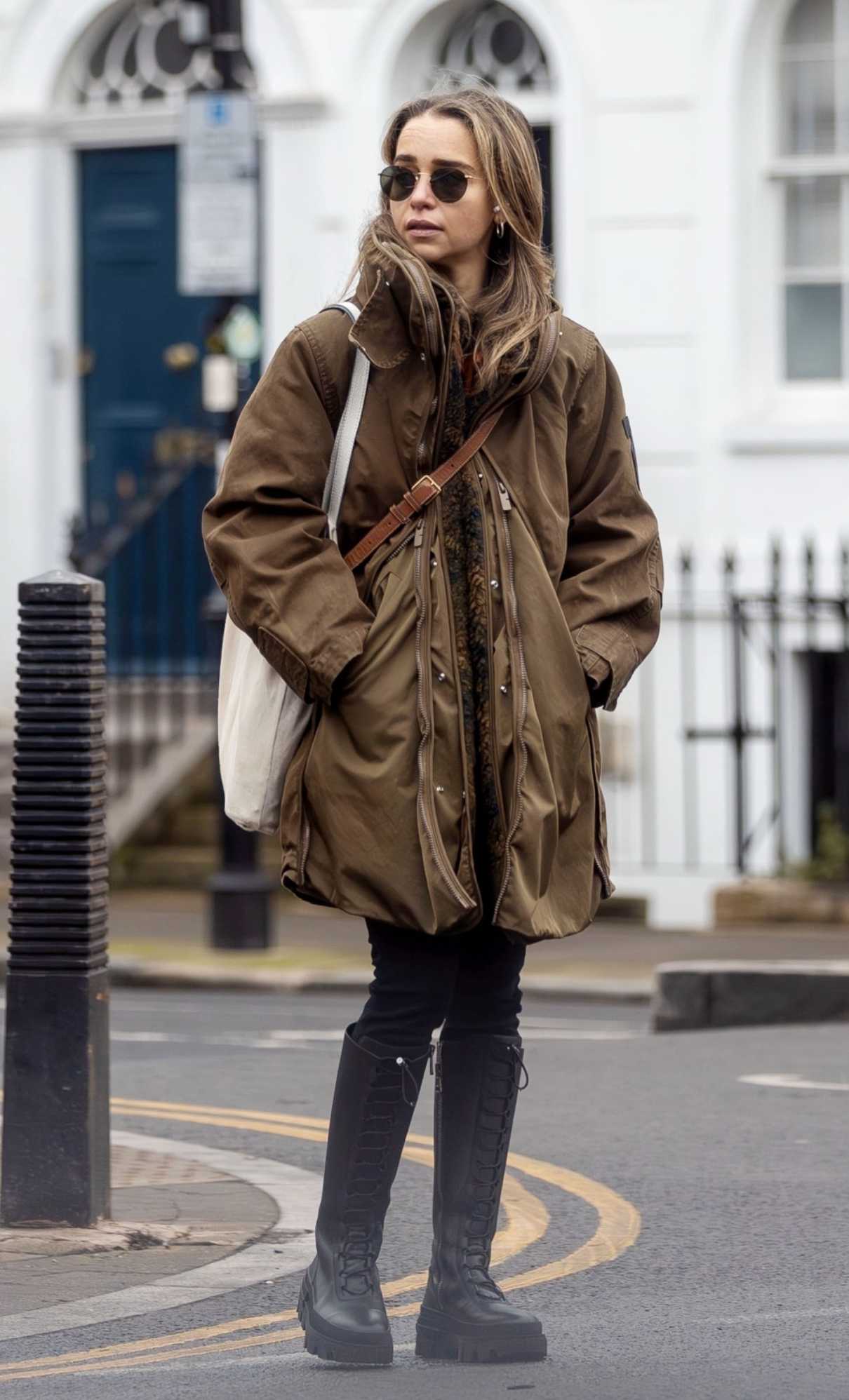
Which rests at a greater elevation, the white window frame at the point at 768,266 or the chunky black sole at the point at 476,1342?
the white window frame at the point at 768,266

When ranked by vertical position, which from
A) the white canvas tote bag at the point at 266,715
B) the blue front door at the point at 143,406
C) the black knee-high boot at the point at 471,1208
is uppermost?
the blue front door at the point at 143,406

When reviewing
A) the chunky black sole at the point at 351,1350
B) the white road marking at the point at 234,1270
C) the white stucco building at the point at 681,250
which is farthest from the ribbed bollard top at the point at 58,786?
the white stucco building at the point at 681,250

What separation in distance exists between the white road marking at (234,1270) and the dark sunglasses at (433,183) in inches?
76.2

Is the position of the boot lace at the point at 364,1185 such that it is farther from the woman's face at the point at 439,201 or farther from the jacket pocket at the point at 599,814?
the woman's face at the point at 439,201

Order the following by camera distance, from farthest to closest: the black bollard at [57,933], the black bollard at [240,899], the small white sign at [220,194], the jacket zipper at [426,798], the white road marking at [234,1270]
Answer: the small white sign at [220,194] → the black bollard at [240,899] → the black bollard at [57,933] → the white road marking at [234,1270] → the jacket zipper at [426,798]

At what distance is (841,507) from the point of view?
13.7 m

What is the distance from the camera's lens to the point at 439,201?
428 cm

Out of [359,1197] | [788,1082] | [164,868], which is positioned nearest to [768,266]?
[164,868]

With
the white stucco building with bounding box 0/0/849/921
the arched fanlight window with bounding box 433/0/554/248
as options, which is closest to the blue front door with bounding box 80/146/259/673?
the white stucco building with bounding box 0/0/849/921

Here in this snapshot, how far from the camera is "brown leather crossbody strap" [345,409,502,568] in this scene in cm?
420

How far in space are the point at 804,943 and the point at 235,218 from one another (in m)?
3.97

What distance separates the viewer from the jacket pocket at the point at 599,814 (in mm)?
4320

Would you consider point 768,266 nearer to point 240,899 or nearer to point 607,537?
point 240,899

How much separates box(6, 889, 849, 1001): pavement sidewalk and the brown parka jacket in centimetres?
622
